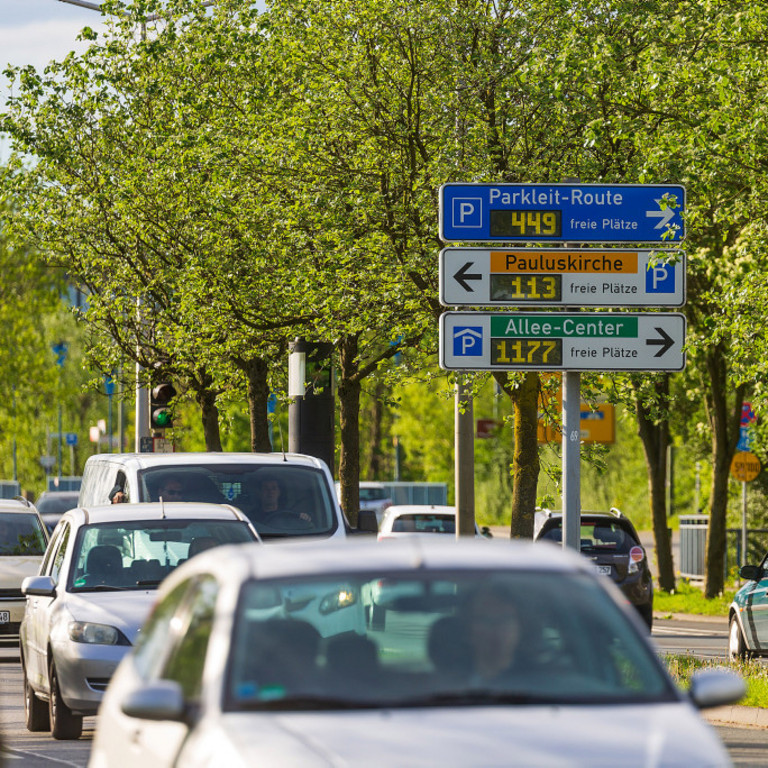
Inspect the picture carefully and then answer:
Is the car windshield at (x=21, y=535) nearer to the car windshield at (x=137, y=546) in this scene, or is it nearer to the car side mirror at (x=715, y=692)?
the car windshield at (x=137, y=546)

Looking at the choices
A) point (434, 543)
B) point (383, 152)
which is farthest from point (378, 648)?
point (383, 152)

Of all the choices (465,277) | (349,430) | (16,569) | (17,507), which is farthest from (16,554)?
(465,277)

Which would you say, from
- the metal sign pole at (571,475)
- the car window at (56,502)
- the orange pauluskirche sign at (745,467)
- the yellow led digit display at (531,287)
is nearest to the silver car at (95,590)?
the metal sign pole at (571,475)

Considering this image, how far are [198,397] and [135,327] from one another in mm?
1908

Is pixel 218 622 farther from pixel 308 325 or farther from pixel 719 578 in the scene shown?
pixel 719 578

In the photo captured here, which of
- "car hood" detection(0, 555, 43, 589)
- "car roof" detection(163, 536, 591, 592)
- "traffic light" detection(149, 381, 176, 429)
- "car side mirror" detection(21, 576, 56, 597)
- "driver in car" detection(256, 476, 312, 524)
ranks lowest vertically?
"car hood" detection(0, 555, 43, 589)

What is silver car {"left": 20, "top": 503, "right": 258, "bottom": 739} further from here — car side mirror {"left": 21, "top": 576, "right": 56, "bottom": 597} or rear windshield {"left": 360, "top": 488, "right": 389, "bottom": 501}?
rear windshield {"left": 360, "top": 488, "right": 389, "bottom": 501}

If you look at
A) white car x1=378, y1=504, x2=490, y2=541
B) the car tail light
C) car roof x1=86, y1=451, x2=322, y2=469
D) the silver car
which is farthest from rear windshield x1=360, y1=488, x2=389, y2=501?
the silver car

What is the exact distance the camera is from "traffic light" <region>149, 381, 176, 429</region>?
2670 centimetres

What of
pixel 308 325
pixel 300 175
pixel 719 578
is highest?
pixel 300 175

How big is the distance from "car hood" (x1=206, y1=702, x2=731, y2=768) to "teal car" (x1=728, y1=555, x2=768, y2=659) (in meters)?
12.6

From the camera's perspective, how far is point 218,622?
5.42 metres

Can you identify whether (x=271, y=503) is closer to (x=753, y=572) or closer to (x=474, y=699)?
(x=753, y=572)

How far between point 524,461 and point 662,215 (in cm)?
653
